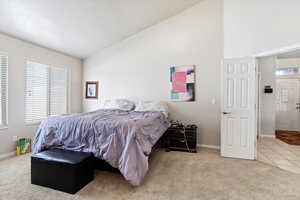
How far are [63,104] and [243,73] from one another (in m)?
4.70

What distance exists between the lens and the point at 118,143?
2.21m

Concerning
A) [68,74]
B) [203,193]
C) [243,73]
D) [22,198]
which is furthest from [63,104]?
[243,73]

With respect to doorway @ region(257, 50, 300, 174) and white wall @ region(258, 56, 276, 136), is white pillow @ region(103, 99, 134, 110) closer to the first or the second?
doorway @ region(257, 50, 300, 174)

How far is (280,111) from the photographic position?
224 inches

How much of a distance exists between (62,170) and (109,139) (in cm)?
68

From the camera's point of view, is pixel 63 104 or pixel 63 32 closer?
pixel 63 32

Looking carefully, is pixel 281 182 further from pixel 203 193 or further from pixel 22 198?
pixel 22 198

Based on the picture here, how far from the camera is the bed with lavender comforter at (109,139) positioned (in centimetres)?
209

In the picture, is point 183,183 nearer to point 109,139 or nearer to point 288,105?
point 109,139

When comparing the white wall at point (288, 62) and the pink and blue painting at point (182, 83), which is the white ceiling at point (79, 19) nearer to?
the pink and blue painting at point (182, 83)

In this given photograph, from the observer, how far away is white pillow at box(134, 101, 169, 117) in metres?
3.91

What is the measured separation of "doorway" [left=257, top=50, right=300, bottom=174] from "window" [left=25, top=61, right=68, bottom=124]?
5036mm

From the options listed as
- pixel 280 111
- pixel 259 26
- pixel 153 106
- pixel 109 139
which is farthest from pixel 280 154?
pixel 109 139

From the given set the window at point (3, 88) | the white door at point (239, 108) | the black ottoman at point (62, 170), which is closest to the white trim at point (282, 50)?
the white door at point (239, 108)
